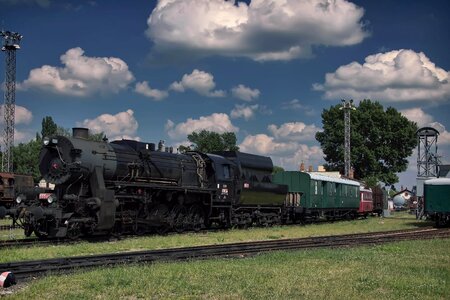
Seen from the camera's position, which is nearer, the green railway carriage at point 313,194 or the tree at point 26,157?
the green railway carriage at point 313,194

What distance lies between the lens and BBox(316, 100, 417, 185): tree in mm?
79938

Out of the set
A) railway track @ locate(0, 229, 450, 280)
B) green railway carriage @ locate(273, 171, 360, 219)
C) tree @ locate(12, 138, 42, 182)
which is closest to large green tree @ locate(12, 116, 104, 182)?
tree @ locate(12, 138, 42, 182)

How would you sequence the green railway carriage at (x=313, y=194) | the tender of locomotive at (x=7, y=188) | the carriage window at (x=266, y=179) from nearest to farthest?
the carriage window at (x=266, y=179) → the tender of locomotive at (x=7, y=188) → the green railway carriage at (x=313, y=194)

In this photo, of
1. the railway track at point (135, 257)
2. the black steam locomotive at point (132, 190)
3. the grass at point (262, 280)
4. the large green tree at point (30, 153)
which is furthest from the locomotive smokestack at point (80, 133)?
the large green tree at point (30, 153)

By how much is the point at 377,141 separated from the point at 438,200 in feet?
165

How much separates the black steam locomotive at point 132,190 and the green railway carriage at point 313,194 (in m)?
6.08

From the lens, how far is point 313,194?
3641 cm

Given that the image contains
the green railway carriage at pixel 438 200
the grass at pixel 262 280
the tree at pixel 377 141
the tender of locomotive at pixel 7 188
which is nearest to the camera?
the grass at pixel 262 280

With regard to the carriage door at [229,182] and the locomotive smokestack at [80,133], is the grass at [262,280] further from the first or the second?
the carriage door at [229,182]

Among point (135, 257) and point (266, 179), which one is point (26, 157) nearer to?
point (266, 179)

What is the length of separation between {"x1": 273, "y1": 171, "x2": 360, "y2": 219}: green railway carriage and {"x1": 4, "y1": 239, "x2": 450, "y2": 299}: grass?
2058 cm

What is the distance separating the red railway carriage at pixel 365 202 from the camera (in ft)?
161

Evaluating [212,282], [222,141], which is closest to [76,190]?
[212,282]

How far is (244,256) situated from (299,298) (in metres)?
6.34
